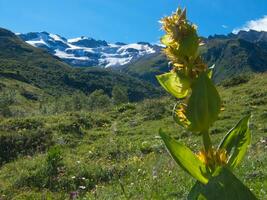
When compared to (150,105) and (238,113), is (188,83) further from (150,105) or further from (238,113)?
(150,105)

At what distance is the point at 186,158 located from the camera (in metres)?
1.97

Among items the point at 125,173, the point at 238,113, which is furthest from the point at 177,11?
the point at 238,113

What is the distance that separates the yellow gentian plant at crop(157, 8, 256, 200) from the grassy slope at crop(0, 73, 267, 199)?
118 inches

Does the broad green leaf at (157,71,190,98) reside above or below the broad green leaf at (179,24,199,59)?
below

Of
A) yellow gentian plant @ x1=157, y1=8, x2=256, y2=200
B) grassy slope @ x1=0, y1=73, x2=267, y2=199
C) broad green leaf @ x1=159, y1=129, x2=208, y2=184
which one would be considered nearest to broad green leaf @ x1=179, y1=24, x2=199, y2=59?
yellow gentian plant @ x1=157, y1=8, x2=256, y2=200

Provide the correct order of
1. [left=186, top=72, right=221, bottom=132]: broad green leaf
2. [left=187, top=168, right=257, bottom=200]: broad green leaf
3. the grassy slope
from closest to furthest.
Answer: [left=187, top=168, right=257, bottom=200]: broad green leaf < [left=186, top=72, right=221, bottom=132]: broad green leaf < the grassy slope

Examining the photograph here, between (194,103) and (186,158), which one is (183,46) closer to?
(194,103)

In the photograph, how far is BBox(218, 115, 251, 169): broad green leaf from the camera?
197 cm

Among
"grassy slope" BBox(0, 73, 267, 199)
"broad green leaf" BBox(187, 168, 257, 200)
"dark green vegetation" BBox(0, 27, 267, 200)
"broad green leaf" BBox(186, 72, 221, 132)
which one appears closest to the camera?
"broad green leaf" BBox(187, 168, 257, 200)

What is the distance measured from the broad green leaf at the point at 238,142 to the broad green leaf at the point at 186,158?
12 centimetres

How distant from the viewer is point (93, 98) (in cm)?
9550

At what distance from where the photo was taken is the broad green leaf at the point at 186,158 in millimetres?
1934

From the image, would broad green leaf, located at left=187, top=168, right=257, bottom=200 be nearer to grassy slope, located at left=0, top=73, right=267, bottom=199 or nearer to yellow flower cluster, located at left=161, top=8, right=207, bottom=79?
yellow flower cluster, located at left=161, top=8, right=207, bottom=79

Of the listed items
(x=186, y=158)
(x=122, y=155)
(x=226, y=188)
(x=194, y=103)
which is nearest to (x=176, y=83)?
(x=194, y=103)
